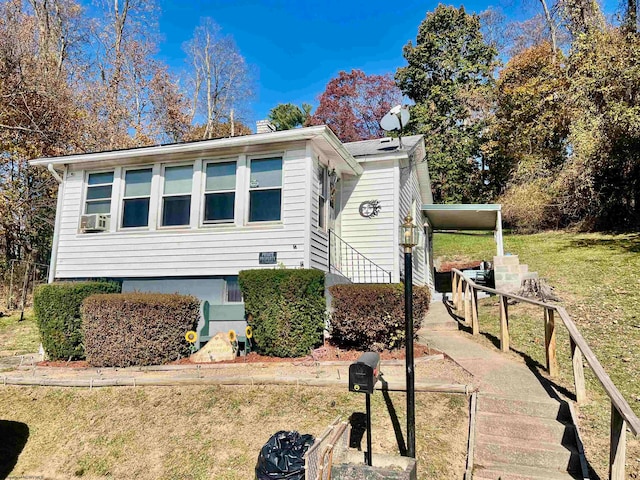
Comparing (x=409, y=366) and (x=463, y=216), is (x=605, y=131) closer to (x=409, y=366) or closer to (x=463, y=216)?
(x=463, y=216)

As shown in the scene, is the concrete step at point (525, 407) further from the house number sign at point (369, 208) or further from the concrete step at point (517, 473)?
the house number sign at point (369, 208)

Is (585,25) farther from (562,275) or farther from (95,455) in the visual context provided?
(95,455)

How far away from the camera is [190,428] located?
5215mm

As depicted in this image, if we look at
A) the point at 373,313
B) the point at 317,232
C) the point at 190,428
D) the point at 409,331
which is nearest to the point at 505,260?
the point at 317,232

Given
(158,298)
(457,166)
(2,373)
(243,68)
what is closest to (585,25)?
(457,166)

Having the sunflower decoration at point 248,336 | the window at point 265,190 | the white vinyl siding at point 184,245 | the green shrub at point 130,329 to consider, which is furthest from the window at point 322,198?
the green shrub at point 130,329

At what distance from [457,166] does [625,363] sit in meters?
20.7

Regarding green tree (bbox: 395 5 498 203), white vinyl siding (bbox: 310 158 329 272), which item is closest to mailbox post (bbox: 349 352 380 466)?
white vinyl siding (bbox: 310 158 329 272)

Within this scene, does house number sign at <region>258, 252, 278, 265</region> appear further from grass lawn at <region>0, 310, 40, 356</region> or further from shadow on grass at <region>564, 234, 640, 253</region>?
shadow on grass at <region>564, 234, 640, 253</region>

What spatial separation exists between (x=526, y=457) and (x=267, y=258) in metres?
5.59

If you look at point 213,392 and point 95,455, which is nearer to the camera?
point 95,455

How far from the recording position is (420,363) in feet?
21.7

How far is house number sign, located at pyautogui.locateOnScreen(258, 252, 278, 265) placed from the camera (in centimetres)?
852

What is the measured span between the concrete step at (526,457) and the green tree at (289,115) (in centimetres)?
2862
